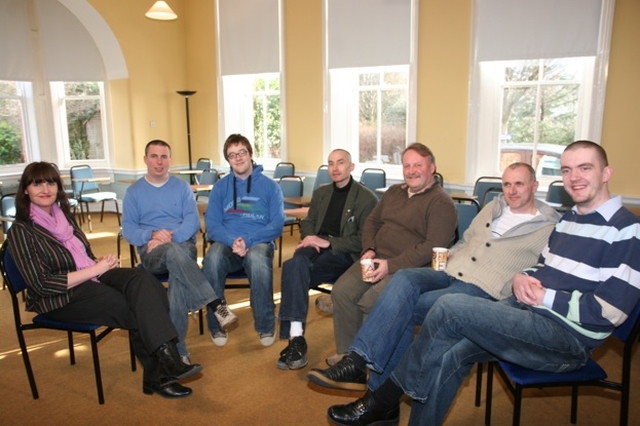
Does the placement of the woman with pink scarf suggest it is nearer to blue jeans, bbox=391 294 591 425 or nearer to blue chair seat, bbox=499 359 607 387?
blue jeans, bbox=391 294 591 425

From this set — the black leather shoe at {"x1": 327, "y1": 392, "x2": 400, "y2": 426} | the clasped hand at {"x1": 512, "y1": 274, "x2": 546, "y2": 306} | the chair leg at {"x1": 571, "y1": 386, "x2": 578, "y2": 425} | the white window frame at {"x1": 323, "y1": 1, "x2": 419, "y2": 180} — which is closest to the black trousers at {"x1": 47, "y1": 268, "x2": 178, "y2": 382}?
the black leather shoe at {"x1": 327, "y1": 392, "x2": 400, "y2": 426}

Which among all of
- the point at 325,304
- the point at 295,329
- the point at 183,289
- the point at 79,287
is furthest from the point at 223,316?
the point at 325,304

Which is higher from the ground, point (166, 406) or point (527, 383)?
point (527, 383)

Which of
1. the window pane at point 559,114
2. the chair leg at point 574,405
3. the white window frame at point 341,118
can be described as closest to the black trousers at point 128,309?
the chair leg at point 574,405

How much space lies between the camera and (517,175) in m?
2.47

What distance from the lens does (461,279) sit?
2555mm

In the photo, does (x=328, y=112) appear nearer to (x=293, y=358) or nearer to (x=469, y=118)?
(x=469, y=118)

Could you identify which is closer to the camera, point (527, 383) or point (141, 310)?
point (527, 383)

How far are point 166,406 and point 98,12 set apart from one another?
23.5 ft

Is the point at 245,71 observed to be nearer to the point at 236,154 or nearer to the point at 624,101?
the point at 236,154

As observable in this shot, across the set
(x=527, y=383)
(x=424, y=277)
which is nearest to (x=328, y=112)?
(x=424, y=277)

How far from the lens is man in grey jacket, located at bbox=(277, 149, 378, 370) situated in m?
3.02

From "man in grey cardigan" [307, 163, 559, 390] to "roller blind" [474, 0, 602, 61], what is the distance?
368cm

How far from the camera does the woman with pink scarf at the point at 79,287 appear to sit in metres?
2.53
